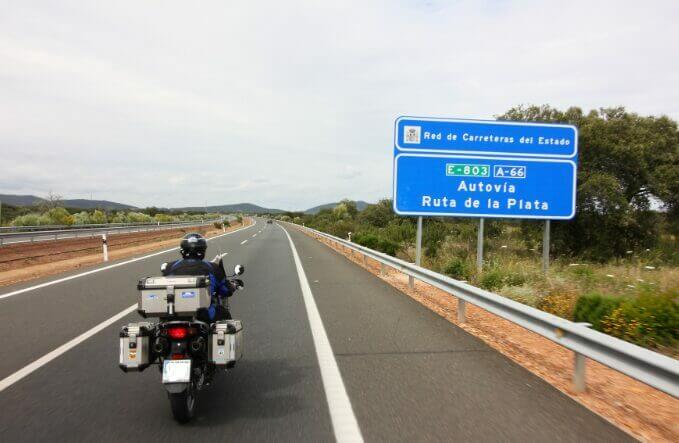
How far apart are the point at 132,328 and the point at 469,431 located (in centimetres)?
278

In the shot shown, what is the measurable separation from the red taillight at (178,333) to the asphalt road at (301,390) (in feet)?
2.22

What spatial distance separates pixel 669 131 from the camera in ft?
74.8

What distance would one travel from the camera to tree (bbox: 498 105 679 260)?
20.2 m

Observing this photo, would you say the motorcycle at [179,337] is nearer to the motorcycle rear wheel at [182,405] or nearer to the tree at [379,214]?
the motorcycle rear wheel at [182,405]

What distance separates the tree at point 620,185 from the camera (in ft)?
66.3

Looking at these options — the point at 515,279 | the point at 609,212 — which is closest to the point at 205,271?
the point at 515,279

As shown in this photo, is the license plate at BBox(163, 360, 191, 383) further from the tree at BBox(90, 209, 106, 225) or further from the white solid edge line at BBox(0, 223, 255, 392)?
the tree at BBox(90, 209, 106, 225)

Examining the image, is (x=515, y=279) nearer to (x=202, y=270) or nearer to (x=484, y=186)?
(x=484, y=186)

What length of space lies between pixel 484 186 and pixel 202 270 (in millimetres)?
11368

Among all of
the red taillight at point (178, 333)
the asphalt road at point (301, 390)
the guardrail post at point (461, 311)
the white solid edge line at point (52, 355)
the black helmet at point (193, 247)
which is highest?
the black helmet at point (193, 247)

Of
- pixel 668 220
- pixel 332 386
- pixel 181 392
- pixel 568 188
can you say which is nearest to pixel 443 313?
pixel 332 386

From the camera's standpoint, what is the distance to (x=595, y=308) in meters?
7.36

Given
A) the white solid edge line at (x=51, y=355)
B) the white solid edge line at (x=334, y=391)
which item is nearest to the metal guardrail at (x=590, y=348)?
the white solid edge line at (x=334, y=391)

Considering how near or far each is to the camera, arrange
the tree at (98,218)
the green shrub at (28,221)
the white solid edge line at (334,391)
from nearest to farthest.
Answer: the white solid edge line at (334,391)
the green shrub at (28,221)
the tree at (98,218)
